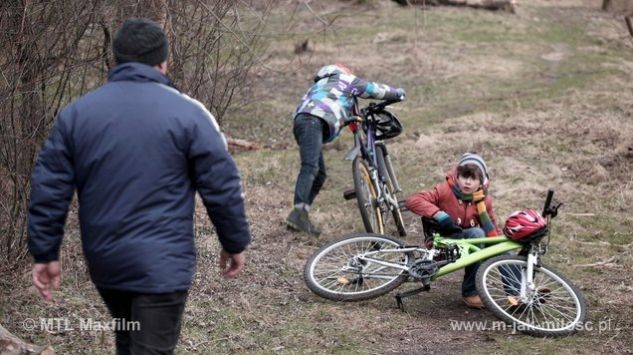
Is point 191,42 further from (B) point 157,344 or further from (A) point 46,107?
(B) point 157,344

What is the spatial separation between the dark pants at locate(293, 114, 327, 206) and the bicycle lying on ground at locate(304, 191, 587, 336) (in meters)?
1.60

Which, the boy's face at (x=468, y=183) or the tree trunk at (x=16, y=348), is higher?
the boy's face at (x=468, y=183)

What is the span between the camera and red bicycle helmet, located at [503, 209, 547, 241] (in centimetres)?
589

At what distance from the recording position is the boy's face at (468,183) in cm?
634

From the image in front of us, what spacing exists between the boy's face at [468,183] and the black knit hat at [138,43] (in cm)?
318

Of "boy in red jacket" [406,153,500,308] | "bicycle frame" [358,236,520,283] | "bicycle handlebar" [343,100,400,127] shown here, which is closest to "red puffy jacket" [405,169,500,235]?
"boy in red jacket" [406,153,500,308]

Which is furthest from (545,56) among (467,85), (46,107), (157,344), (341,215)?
(157,344)

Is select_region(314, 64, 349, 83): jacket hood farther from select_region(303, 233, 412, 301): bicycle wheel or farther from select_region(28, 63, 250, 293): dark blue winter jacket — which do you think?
select_region(28, 63, 250, 293): dark blue winter jacket

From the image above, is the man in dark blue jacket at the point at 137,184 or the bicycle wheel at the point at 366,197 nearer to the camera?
the man in dark blue jacket at the point at 137,184

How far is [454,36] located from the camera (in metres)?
23.1

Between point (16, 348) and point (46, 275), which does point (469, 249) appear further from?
point (46, 275)

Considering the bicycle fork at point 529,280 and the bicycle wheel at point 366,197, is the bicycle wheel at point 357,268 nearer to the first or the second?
the bicycle fork at point 529,280

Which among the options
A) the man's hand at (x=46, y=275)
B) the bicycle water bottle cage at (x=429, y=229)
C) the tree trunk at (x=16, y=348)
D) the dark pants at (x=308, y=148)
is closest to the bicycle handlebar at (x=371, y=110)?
the dark pants at (x=308, y=148)

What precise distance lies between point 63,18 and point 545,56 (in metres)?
17.1
